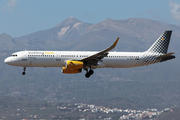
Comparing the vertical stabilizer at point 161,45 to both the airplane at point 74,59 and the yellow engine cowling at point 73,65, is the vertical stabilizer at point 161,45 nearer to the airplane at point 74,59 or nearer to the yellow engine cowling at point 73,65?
the airplane at point 74,59

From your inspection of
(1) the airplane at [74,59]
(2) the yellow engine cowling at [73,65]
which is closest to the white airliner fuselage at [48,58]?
(1) the airplane at [74,59]

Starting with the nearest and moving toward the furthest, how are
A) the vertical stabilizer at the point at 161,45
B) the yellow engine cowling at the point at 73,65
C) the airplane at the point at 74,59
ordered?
the yellow engine cowling at the point at 73,65, the airplane at the point at 74,59, the vertical stabilizer at the point at 161,45

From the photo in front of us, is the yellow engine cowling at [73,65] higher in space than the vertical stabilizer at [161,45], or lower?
lower

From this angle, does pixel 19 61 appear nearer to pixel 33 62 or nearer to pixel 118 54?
pixel 33 62

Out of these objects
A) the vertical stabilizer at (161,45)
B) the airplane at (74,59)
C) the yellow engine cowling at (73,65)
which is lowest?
the yellow engine cowling at (73,65)

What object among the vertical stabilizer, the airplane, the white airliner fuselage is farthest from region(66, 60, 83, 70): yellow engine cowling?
the vertical stabilizer

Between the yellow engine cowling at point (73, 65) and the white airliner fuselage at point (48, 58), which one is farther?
the white airliner fuselage at point (48, 58)

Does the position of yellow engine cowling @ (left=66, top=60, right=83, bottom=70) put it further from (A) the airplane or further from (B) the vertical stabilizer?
(B) the vertical stabilizer

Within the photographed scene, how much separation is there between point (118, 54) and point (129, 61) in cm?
311

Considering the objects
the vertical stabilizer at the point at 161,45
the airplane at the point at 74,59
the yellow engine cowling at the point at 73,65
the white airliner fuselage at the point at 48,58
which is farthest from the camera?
the vertical stabilizer at the point at 161,45

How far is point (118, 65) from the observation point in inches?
2901

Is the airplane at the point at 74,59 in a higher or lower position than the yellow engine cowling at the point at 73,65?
higher

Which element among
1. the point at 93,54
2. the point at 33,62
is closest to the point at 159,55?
the point at 93,54

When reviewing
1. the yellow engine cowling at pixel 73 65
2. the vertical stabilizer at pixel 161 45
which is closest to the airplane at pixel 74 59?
the yellow engine cowling at pixel 73 65
